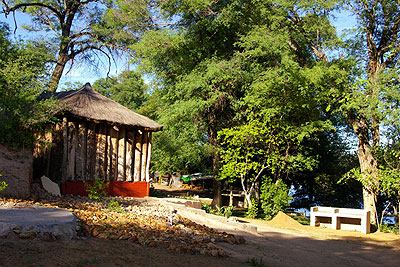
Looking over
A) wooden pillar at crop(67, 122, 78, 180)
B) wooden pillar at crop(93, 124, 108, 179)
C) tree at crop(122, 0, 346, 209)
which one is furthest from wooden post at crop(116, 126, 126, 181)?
tree at crop(122, 0, 346, 209)

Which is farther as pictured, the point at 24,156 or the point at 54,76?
the point at 54,76


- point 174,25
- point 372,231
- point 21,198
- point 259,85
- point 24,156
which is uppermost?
point 174,25

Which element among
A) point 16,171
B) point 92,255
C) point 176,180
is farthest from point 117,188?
point 176,180

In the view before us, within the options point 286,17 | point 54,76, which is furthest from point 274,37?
point 54,76

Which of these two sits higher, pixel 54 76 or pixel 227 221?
pixel 54 76

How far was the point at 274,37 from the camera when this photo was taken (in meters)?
15.5

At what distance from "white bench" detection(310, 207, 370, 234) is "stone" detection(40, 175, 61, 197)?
9.01 meters

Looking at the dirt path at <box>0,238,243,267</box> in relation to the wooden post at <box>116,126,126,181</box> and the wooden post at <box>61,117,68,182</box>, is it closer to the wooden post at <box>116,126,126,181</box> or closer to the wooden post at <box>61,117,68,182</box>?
the wooden post at <box>61,117,68,182</box>

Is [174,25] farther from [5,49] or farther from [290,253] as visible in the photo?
[290,253]

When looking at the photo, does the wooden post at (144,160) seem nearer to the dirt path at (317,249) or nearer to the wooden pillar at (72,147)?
the wooden pillar at (72,147)

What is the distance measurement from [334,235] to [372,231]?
266cm

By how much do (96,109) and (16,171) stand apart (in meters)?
4.39

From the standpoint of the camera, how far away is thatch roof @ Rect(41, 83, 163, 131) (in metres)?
11.9

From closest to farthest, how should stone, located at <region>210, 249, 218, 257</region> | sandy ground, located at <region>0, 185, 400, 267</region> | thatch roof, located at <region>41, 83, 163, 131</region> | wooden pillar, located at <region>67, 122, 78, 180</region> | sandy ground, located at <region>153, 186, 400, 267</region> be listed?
sandy ground, located at <region>0, 185, 400, 267</region>
stone, located at <region>210, 249, 218, 257</region>
sandy ground, located at <region>153, 186, 400, 267</region>
wooden pillar, located at <region>67, 122, 78, 180</region>
thatch roof, located at <region>41, 83, 163, 131</region>
